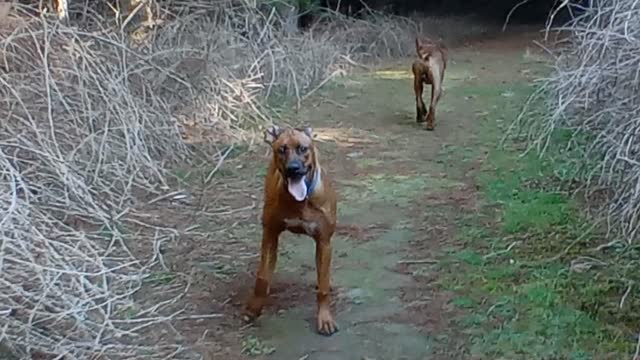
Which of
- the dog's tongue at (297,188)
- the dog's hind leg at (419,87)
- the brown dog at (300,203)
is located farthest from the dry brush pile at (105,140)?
the dog's hind leg at (419,87)

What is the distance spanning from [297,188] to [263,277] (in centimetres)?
51

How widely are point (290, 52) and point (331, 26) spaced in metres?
2.92

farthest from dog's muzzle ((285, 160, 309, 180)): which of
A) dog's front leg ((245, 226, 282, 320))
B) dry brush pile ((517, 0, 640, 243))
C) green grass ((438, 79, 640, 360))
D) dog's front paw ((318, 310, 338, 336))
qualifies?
dry brush pile ((517, 0, 640, 243))

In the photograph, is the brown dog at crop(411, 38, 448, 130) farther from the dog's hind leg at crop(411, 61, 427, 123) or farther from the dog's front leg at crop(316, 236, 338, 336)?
the dog's front leg at crop(316, 236, 338, 336)

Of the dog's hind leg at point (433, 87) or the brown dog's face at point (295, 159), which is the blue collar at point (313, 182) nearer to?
the brown dog's face at point (295, 159)

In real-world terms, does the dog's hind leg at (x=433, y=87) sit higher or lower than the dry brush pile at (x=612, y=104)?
lower

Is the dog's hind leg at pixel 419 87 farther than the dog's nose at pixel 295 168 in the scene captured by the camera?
Yes

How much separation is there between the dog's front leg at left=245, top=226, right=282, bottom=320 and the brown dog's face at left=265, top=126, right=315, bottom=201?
31cm

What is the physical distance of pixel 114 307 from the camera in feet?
14.1

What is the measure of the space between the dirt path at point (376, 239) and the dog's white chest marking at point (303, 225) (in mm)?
414

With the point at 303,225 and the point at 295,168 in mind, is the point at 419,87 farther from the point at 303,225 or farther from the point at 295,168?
the point at 295,168

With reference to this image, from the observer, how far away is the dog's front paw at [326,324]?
13.7 feet

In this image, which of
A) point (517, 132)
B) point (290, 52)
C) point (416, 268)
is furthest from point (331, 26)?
point (416, 268)

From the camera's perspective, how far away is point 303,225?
13.8 feet
